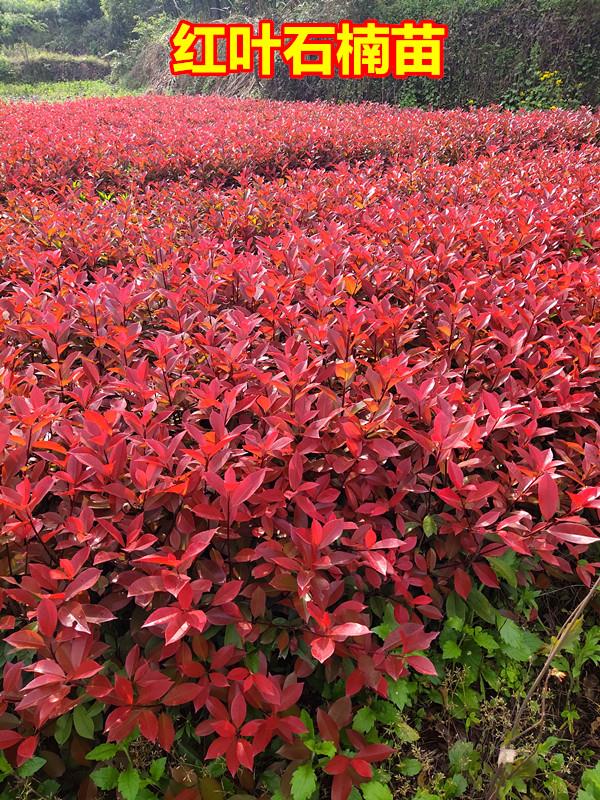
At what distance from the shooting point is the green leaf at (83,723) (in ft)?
3.63

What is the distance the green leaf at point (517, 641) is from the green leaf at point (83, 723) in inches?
40.2

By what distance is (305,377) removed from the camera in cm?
162

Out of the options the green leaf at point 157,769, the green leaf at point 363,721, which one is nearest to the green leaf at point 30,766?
the green leaf at point 157,769

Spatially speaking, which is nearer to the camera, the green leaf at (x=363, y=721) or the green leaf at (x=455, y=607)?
the green leaf at (x=363, y=721)

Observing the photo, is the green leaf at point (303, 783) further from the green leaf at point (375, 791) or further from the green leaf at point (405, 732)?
the green leaf at point (405, 732)

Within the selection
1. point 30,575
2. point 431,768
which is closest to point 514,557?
point 431,768

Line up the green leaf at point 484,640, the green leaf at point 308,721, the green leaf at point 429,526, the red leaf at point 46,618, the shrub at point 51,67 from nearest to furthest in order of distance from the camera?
the red leaf at point 46,618
the green leaf at point 308,721
the green leaf at point 429,526
the green leaf at point 484,640
the shrub at point 51,67

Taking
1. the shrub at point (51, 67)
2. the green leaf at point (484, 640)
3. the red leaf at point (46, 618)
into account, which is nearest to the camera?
the red leaf at point (46, 618)

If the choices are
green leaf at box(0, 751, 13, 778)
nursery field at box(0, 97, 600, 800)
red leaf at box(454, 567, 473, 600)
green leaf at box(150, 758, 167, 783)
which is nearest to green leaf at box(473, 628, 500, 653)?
nursery field at box(0, 97, 600, 800)

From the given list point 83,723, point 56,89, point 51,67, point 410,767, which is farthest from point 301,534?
point 51,67

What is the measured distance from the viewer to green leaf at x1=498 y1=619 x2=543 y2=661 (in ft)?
4.85

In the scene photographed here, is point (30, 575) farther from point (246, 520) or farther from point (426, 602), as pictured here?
point (426, 602)

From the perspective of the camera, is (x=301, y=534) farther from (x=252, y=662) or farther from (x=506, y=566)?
(x=506, y=566)

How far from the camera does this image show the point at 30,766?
1.12 metres
